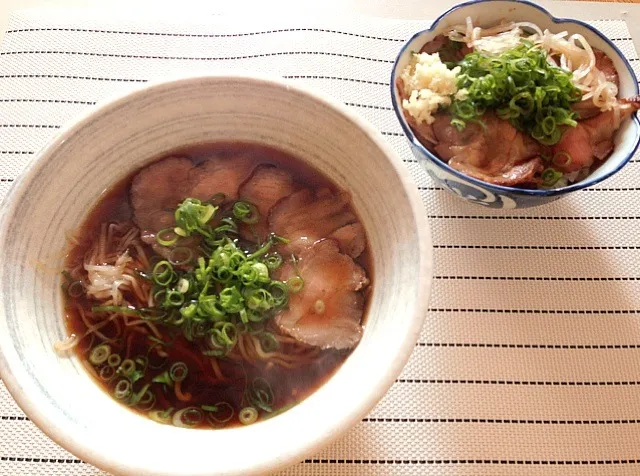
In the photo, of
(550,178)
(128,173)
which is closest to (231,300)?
(128,173)

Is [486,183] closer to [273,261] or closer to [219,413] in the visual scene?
[273,261]

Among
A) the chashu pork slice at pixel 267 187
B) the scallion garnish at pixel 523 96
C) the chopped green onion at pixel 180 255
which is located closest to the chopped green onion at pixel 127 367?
the chopped green onion at pixel 180 255

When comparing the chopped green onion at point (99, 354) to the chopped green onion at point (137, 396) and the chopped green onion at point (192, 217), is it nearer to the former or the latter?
the chopped green onion at point (137, 396)

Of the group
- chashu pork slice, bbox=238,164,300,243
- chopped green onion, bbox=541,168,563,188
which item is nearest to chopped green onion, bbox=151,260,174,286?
chashu pork slice, bbox=238,164,300,243

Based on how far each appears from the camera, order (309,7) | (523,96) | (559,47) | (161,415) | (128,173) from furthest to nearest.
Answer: (309,7)
(559,47)
(523,96)
(128,173)
(161,415)

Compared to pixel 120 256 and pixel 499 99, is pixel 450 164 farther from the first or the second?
pixel 120 256

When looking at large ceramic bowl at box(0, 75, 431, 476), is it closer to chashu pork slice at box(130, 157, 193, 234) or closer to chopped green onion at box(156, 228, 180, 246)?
chashu pork slice at box(130, 157, 193, 234)

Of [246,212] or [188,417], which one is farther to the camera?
[246,212]
